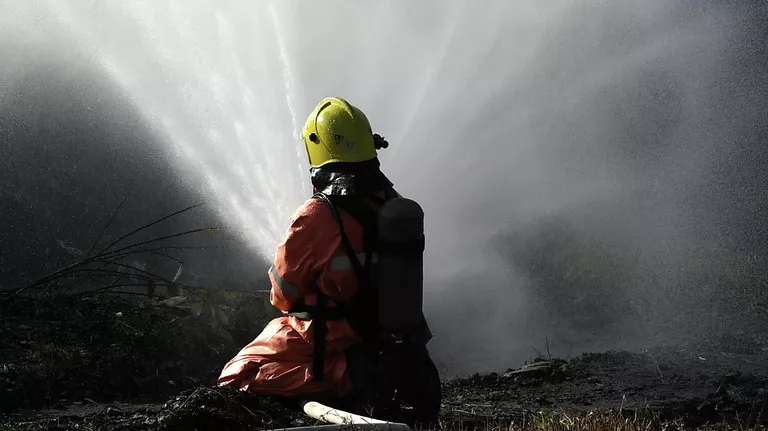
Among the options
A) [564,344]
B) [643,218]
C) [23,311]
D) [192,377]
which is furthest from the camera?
[643,218]

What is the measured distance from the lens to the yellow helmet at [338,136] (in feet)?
15.9

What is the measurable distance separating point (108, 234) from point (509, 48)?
903 centimetres

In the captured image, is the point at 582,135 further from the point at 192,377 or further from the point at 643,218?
the point at 192,377

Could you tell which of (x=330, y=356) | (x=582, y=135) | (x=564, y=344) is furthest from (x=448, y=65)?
(x=330, y=356)

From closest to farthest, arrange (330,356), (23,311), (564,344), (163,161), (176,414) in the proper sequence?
(176,414) < (330,356) < (23,311) < (564,344) < (163,161)

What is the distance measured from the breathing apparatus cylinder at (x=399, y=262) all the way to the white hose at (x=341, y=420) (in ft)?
2.05

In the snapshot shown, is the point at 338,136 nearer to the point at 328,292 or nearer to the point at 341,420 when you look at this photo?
the point at 328,292

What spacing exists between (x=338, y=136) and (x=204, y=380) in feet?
10.1

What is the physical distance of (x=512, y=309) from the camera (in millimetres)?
10789

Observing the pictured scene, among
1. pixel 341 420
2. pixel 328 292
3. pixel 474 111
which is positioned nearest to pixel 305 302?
pixel 328 292

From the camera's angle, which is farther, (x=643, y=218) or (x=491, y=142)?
(x=491, y=142)

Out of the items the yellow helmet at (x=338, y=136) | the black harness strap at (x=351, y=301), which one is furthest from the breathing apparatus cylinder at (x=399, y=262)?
the yellow helmet at (x=338, y=136)

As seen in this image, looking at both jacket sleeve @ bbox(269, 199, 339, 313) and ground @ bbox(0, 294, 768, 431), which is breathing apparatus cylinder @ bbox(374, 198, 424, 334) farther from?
ground @ bbox(0, 294, 768, 431)

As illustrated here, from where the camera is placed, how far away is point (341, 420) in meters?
3.97
